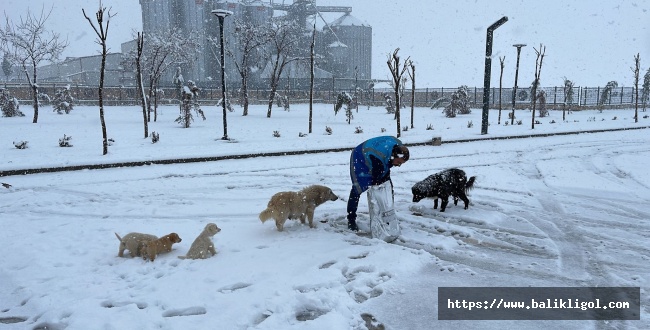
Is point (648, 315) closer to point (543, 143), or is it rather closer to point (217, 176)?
point (217, 176)

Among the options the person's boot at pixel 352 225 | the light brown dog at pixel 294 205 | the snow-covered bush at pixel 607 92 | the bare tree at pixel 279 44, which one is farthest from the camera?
the snow-covered bush at pixel 607 92

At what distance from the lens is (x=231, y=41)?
2389 inches

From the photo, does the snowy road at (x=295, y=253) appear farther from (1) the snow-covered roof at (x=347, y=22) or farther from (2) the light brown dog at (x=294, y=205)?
(1) the snow-covered roof at (x=347, y=22)

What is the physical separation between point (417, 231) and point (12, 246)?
5.84m

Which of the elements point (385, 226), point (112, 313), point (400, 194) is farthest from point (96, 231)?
point (400, 194)

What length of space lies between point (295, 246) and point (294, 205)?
2.44 feet

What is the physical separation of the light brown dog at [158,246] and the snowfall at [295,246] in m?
0.10

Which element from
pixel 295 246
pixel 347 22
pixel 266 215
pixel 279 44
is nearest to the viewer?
pixel 295 246

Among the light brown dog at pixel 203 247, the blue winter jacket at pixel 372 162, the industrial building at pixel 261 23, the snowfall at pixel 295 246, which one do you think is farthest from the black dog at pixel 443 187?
the industrial building at pixel 261 23

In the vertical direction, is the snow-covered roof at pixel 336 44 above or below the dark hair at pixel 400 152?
above

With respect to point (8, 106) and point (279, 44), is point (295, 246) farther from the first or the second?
point (279, 44)

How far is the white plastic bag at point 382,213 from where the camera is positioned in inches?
223

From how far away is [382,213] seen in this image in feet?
18.6

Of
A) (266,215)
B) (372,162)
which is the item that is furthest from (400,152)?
(266,215)
